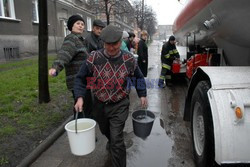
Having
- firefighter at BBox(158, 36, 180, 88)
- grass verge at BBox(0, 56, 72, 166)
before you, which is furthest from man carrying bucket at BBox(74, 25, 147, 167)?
firefighter at BBox(158, 36, 180, 88)

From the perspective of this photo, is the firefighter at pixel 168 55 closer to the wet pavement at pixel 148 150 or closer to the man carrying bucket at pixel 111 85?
the wet pavement at pixel 148 150

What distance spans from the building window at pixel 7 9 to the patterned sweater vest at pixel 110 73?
11.7m

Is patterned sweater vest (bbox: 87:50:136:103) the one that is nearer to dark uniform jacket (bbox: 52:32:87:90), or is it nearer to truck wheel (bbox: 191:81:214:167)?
dark uniform jacket (bbox: 52:32:87:90)

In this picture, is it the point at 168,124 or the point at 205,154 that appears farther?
the point at 168,124

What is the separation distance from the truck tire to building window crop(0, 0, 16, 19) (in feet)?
40.1

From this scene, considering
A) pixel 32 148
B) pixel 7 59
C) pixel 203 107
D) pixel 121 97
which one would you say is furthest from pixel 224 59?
pixel 7 59

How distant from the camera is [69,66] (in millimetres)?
2977

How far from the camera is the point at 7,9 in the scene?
1211 cm

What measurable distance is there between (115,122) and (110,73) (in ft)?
1.73

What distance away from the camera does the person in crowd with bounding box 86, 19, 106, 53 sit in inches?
130

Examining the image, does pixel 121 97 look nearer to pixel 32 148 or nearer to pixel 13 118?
pixel 32 148

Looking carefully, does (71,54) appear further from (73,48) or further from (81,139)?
(81,139)

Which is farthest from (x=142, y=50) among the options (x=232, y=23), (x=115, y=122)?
(x=115, y=122)

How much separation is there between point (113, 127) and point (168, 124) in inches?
74.7
